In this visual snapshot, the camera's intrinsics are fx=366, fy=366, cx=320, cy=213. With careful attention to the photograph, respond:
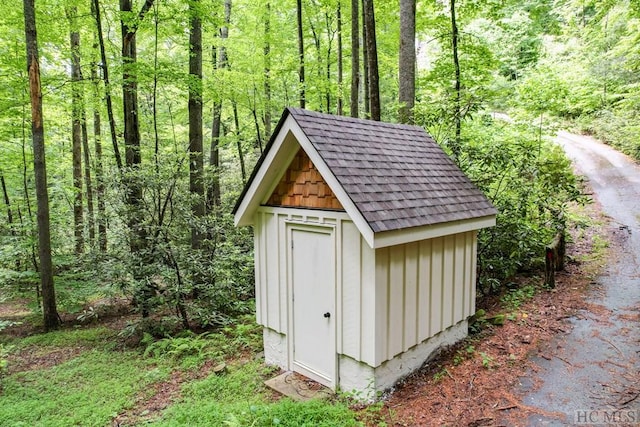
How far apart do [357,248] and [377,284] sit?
1.58 ft

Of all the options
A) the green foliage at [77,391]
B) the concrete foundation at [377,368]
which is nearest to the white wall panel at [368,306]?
the concrete foundation at [377,368]

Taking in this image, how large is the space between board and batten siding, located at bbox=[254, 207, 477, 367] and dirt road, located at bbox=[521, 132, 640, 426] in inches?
54.7

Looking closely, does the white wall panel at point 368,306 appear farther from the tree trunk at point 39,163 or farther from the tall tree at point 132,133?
the tree trunk at point 39,163

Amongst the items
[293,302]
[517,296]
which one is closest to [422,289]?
[293,302]

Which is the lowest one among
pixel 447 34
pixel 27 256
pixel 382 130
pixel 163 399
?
pixel 163 399

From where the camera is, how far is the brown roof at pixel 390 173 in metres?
4.25

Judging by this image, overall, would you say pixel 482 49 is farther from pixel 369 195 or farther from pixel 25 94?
pixel 25 94

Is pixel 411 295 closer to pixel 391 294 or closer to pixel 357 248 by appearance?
pixel 391 294

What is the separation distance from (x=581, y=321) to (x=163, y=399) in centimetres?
676

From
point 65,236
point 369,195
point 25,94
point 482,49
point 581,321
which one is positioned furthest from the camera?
point 482,49

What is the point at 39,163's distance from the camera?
7559mm

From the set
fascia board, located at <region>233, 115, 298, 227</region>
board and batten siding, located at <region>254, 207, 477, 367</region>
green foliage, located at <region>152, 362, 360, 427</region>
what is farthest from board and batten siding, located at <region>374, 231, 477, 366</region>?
fascia board, located at <region>233, 115, 298, 227</region>

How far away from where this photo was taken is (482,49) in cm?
1114

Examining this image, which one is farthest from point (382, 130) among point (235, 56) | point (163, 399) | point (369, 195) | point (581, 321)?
point (235, 56)
